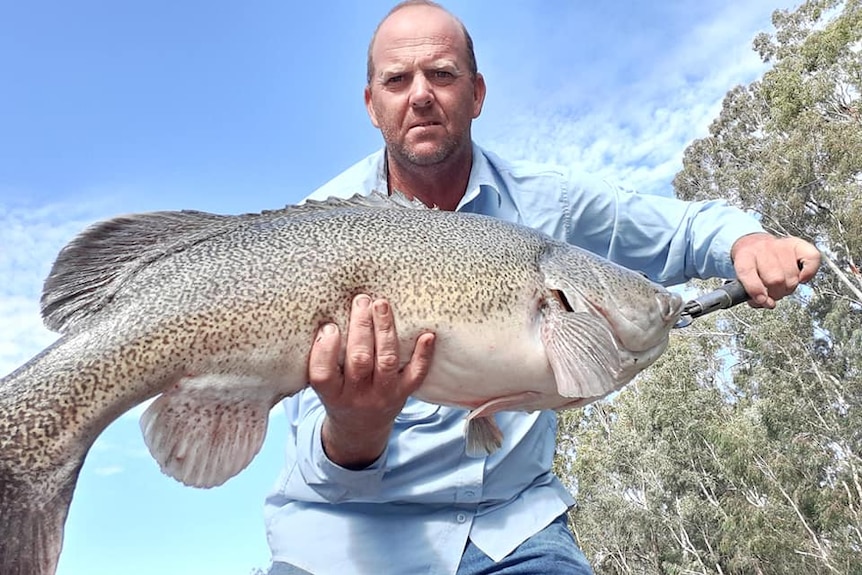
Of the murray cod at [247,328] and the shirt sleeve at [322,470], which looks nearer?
the murray cod at [247,328]

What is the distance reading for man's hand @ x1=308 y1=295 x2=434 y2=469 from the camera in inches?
93.8

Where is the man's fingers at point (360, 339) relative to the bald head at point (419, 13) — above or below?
below

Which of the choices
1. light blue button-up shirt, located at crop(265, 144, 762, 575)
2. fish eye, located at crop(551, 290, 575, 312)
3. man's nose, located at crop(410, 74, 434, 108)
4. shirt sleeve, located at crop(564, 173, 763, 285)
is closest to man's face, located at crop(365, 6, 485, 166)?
man's nose, located at crop(410, 74, 434, 108)

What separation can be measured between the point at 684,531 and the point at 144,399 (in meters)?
29.8

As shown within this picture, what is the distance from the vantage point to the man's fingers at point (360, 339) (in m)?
2.38

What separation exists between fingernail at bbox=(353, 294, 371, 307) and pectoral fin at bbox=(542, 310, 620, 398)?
0.64 metres

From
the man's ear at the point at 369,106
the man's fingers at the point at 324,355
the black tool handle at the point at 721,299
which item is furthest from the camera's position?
the man's ear at the point at 369,106

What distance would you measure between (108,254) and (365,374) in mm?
919

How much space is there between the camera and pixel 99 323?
7.40 feet

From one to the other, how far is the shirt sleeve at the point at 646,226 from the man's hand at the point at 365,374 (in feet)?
4.94

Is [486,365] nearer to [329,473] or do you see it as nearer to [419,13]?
[329,473]

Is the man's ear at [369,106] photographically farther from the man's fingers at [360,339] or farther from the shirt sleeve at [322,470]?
the man's fingers at [360,339]

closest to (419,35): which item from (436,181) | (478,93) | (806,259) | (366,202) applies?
(478,93)

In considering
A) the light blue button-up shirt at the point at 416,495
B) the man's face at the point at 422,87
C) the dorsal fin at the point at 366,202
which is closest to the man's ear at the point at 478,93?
the man's face at the point at 422,87
